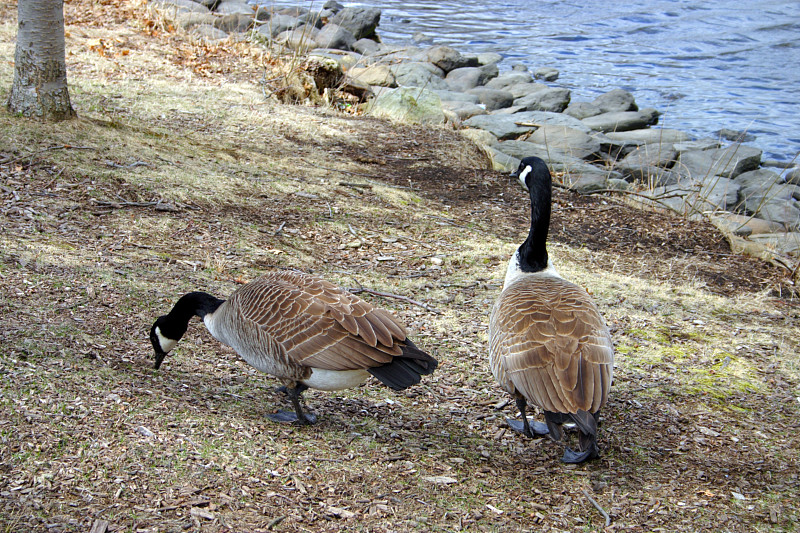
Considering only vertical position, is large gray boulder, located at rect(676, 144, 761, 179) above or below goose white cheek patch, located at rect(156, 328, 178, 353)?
below

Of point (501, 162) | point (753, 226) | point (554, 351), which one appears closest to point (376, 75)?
point (501, 162)

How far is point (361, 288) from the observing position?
6.04m

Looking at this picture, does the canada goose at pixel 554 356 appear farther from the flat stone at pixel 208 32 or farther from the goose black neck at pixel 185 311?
the flat stone at pixel 208 32

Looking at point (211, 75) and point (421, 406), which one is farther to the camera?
point (211, 75)

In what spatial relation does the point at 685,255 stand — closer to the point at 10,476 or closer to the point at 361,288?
the point at 361,288

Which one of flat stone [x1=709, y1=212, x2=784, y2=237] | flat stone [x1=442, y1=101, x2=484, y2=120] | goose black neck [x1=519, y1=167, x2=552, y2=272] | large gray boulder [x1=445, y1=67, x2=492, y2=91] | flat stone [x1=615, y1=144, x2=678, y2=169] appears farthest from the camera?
large gray boulder [x1=445, y1=67, x2=492, y2=91]

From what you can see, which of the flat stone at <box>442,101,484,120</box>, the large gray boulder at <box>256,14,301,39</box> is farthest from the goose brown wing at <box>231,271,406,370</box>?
the large gray boulder at <box>256,14,301,39</box>

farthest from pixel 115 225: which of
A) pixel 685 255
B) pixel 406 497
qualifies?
pixel 685 255

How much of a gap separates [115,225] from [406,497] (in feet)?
13.3

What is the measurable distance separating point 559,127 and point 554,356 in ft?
41.7

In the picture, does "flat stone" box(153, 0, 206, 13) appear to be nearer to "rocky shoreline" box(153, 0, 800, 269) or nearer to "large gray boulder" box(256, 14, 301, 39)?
"rocky shoreline" box(153, 0, 800, 269)

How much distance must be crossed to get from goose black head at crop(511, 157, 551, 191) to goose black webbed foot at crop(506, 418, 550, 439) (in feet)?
6.32

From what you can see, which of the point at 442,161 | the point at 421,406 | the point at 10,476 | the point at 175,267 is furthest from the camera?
the point at 442,161

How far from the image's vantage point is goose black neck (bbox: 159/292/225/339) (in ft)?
13.9
